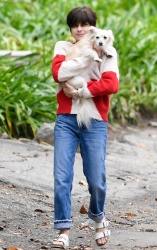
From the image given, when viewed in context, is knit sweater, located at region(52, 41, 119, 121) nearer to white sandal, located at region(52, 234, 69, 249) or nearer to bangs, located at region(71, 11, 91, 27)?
bangs, located at region(71, 11, 91, 27)

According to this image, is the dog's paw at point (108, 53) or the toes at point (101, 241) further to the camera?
the toes at point (101, 241)

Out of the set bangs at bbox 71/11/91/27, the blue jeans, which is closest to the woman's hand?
the blue jeans

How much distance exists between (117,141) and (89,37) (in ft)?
19.6

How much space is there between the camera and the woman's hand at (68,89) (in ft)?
19.2

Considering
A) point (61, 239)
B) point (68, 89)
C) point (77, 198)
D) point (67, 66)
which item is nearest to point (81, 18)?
point (67, 66)

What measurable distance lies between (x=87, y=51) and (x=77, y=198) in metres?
2.52

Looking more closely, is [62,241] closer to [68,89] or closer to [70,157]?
[70,157]

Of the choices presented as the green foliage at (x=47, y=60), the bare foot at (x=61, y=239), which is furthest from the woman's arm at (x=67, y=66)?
the green foliage at (x=47, y=60)

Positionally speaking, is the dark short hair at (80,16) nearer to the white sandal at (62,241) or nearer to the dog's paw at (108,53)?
the dog's paw at (108,53)

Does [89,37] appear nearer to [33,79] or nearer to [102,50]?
[102,50]

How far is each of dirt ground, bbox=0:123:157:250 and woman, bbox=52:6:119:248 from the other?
15.2 inches

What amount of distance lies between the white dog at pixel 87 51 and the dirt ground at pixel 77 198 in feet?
3.03

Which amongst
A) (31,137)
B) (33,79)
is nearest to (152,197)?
(31,137)

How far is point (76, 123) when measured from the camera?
5.93 meters
